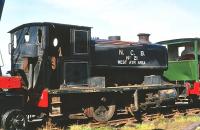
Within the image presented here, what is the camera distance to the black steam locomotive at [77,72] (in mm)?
12281

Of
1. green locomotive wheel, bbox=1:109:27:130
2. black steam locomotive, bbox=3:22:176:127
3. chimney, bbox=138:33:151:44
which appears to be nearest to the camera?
green locomotive wheel, bbox=1:109:27:130

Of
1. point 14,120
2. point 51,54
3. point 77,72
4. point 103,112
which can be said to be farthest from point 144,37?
point 14,120

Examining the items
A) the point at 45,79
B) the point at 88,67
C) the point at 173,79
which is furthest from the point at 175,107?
the point at 45,79

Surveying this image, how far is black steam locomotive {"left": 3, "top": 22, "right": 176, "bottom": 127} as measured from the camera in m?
12.3

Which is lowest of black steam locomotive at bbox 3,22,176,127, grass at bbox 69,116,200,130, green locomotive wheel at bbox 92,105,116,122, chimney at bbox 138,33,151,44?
grass at bbox 69,116,200,130

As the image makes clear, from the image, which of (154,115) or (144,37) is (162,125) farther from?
(144,37)

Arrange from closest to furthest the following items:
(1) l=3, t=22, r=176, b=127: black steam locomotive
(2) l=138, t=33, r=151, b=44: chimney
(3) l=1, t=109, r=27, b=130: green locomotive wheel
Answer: (3) l=1, t=109, r=27, b=130: green locomotive wheel
(1) l=3, t=22, r=176, b=127: black steam locomotive
(2) l=138, t=33, r=151, b=44: chimney

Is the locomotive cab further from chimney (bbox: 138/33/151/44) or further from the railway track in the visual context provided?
chimney (bbox: 138/33/151/44)

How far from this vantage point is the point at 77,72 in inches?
Result: 515

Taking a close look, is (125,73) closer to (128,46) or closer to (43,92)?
(128,46)

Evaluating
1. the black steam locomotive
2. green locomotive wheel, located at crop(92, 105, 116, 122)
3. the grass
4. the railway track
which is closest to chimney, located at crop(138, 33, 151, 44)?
the black steam locomotive

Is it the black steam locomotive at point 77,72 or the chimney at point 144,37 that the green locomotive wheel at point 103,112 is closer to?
the black steam locomotive at point 77,72

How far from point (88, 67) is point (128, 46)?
2.43 meters

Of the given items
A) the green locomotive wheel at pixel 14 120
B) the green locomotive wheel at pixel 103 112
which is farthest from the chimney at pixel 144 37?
the green locomotive wheel at pixel 14 120
